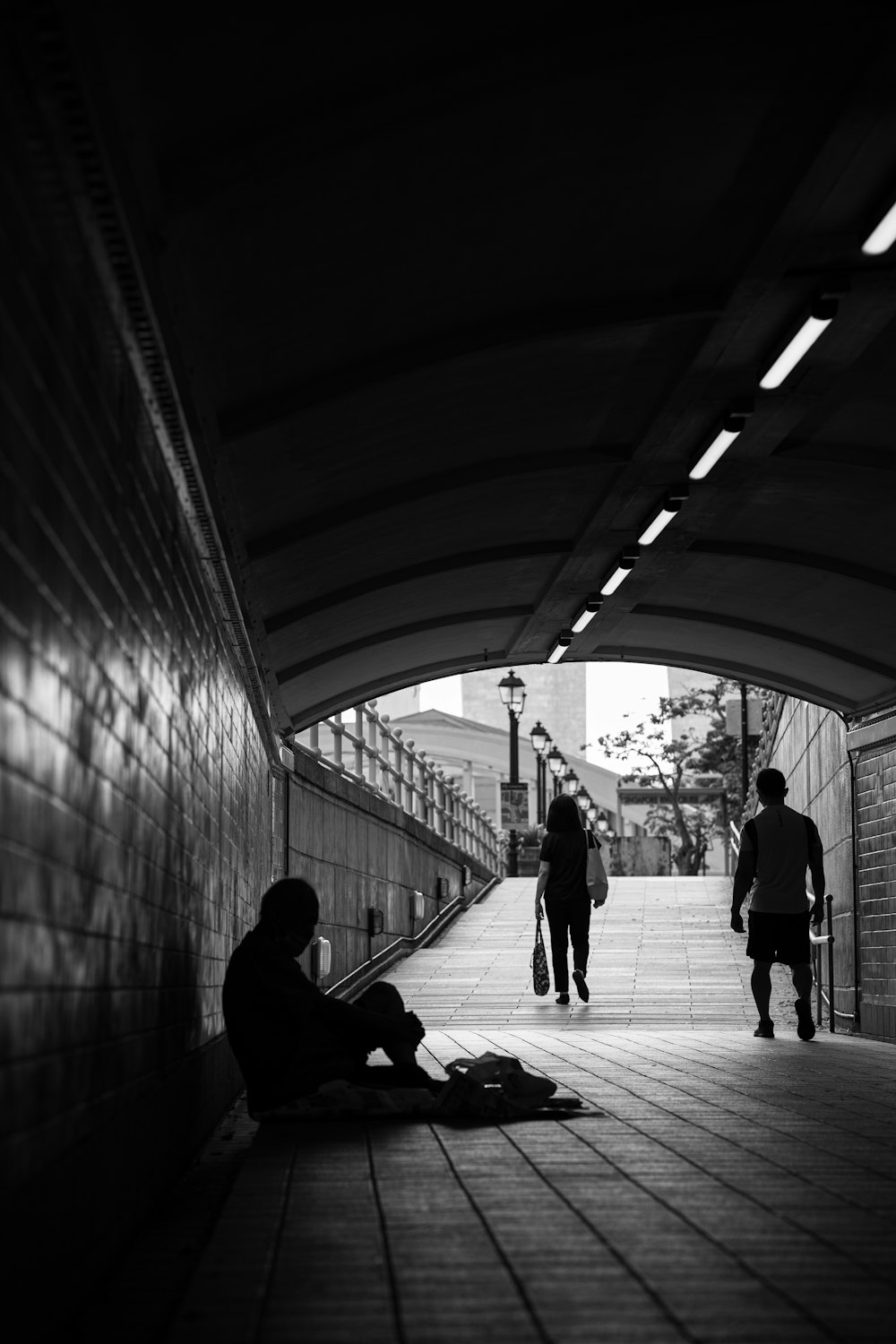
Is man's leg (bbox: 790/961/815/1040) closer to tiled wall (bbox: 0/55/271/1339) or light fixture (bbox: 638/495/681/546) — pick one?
light fixture (bbox: 638/495/681/546)

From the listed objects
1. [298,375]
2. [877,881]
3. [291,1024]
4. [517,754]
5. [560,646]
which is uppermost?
[517,754]

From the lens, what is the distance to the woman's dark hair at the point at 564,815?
14.8 meters

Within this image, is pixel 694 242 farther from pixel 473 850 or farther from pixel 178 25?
pixel 473 850

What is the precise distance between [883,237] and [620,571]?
6.14 metres

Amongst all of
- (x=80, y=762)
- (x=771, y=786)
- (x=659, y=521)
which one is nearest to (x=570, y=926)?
(x=771, y=786)

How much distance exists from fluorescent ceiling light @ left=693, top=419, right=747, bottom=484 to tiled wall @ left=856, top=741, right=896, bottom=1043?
574 centimetres

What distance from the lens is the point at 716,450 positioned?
870 cm

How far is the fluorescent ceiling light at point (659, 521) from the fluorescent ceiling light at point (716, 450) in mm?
385

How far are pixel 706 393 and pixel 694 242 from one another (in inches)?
72.7

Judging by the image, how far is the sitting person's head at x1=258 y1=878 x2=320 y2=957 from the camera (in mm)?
7059

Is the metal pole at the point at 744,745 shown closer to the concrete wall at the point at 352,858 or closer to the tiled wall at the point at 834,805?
the concrete wall at the point at 352,858

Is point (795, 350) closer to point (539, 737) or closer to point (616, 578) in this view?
point (616, 578)

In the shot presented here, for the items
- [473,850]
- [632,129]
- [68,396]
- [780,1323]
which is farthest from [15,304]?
[473,850]

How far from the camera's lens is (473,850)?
111 ft
